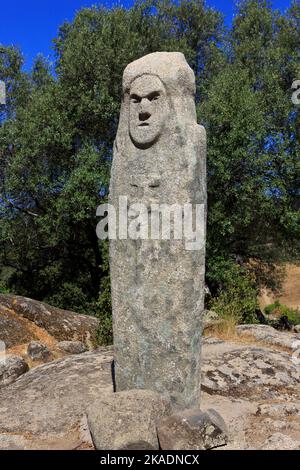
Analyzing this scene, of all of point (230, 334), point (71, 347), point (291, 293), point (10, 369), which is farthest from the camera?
point (291, 293)

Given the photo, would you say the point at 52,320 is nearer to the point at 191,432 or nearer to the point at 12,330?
the point at 12,330

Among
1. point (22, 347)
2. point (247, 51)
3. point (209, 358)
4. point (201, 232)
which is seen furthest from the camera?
point (247, 51)

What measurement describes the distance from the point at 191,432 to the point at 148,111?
332cm

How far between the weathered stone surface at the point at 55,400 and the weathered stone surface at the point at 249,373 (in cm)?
142

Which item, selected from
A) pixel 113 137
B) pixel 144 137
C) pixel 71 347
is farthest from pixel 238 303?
pixel 113 137

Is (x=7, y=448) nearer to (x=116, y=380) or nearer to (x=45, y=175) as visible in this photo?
(x=116, y=380)

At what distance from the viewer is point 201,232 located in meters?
5.66

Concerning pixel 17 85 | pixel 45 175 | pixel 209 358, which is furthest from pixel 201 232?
pixel 17 85

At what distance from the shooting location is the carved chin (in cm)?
555

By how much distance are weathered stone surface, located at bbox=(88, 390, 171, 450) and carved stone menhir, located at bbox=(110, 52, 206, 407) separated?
490 mm

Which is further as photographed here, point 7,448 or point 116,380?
point 116,380

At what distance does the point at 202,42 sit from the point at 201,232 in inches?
631

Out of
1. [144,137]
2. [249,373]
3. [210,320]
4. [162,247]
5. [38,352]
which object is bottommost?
[38,352]

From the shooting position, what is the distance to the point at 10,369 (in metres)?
8.09
